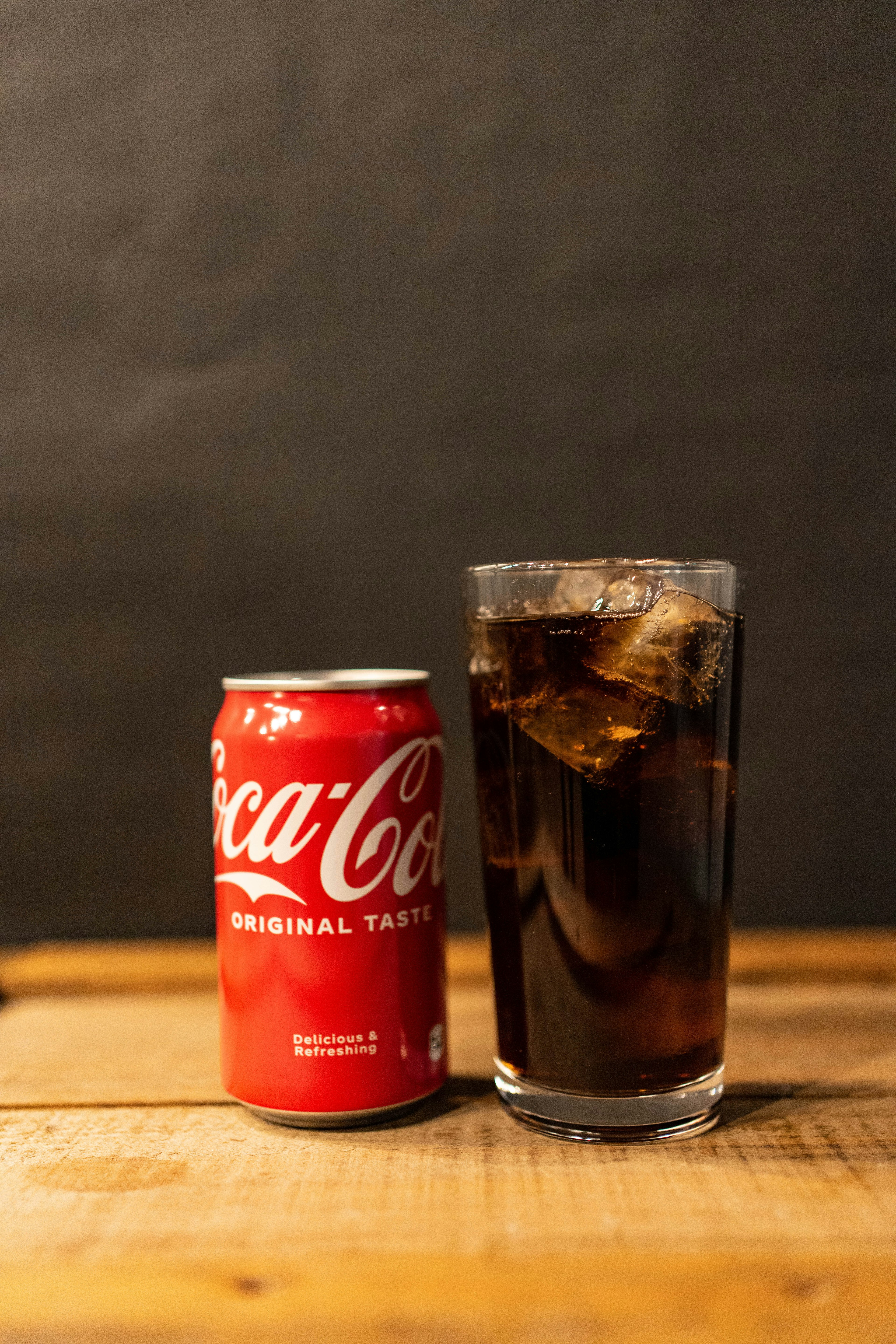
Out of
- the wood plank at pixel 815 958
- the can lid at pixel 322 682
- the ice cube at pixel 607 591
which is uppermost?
the ice cube at pixel 607 591

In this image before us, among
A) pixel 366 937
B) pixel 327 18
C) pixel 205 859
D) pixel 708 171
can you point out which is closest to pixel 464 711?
pixel 205 859

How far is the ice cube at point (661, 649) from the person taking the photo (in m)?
0.69

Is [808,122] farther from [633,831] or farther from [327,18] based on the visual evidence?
[633,831]

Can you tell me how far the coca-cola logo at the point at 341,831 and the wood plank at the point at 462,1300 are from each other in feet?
0.79

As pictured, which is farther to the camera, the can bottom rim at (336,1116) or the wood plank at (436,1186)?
the can bottom rim at (336,1116)

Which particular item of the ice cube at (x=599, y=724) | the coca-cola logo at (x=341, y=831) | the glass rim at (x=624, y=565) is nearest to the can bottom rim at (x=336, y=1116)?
the coca-cola logo at (x=341, y=831)

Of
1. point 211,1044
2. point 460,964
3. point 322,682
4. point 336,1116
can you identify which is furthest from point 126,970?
point 322,682

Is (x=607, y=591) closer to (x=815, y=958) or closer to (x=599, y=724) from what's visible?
(x=599, y=724)

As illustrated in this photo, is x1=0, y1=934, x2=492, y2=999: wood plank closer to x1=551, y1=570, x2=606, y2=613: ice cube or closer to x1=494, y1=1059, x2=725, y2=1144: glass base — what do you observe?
x1=494, y1=1059, x2=725, y2=1144: glass base

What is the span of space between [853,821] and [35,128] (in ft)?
3.90

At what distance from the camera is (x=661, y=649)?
0.70 meters

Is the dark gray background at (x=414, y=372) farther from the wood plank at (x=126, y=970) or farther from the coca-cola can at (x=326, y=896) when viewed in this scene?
the coca-cola can at (x=326, y=896)

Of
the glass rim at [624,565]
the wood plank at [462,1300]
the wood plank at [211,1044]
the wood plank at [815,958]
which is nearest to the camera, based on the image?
the wood plank at [462,1300]

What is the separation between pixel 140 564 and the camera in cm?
115
